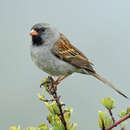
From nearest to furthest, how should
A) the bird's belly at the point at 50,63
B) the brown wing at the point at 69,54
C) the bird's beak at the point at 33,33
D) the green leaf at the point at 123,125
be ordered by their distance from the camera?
the green leaf at the point at 123,125 → the bird's belly at the point at 50,63 → the bird's beak at the point at 33,33 → the brown wing at the point at 69,54

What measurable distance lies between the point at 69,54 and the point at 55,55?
1.10 feet

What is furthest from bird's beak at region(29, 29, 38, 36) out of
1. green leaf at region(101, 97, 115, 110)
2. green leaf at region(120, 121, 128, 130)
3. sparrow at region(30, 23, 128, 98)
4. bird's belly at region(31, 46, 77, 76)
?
green leaf at region(120, 121, 128, 130)

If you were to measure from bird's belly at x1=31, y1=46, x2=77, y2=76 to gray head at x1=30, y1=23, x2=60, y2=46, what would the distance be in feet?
0.67

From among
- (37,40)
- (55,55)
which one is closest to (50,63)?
(55,55)

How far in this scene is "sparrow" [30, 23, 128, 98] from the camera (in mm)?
3538

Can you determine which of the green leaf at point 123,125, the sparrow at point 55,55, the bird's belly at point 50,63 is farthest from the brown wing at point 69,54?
the green leaf at point 123,125

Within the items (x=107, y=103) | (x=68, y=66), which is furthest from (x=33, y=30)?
(x=107, y=103)

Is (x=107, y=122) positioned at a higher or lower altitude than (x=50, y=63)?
higher

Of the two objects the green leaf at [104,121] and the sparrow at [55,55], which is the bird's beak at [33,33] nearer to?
the sparrow at [55,55]

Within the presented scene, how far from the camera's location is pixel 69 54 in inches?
159

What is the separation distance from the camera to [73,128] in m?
1.91

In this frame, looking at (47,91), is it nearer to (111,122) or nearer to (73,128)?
(73,128)

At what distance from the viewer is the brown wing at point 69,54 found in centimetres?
385

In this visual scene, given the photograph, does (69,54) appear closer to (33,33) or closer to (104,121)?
(33,33)
